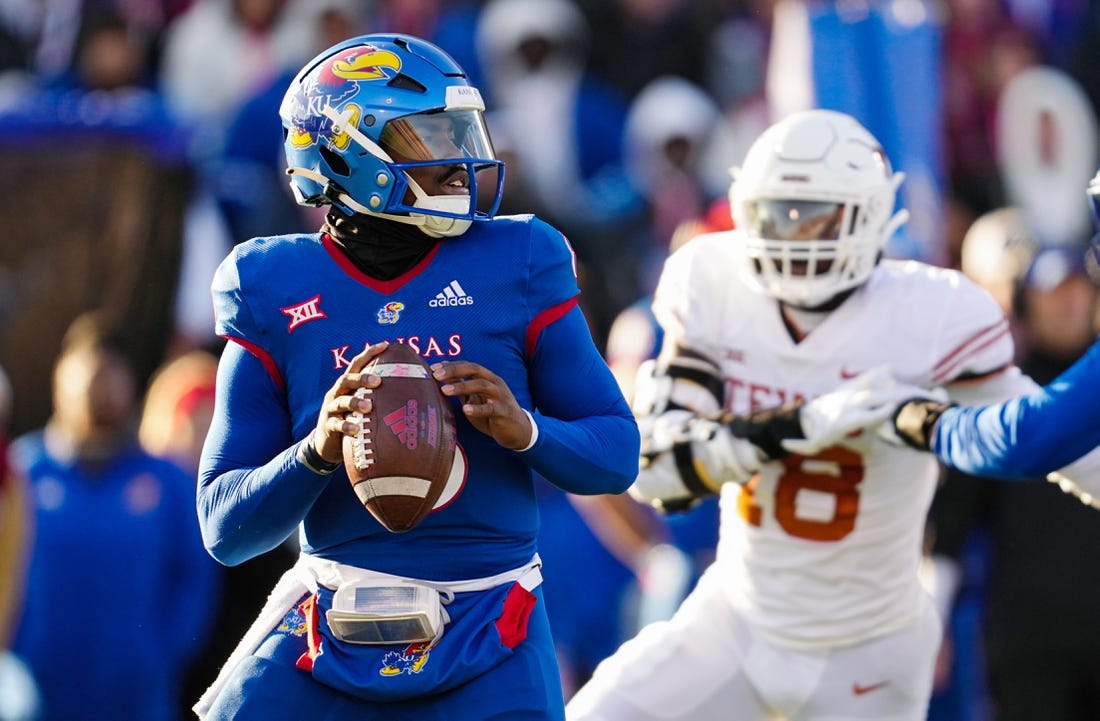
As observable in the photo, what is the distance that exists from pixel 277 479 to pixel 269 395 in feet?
0.82

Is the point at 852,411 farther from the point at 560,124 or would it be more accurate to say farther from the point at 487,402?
the point at 560,124

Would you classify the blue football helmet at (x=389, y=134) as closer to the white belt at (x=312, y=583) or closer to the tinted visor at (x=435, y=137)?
the tinted visor at (x=435, y=137)

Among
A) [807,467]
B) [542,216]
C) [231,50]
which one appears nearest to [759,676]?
[807,467]

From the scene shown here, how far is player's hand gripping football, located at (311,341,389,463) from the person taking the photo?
3.85 metres

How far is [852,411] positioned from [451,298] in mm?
1386

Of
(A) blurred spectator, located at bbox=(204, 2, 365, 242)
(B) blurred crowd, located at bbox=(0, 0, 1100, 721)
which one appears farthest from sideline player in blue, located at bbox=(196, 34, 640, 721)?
(A) blurred spectator, located at bbox=(204, 2, 365, 242)

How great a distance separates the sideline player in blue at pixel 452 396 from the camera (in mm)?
4043

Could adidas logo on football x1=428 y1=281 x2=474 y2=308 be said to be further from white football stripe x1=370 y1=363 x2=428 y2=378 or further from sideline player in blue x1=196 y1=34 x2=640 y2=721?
white football stripe x1=370 y1=363 x2=428 y2=378

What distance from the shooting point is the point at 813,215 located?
17.6 ft

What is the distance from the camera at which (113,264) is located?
920 cm

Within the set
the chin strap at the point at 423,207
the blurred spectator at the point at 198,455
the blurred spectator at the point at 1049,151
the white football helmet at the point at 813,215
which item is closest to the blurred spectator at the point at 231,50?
the blurred spectator at the point at 198,455

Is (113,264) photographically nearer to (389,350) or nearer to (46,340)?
(46,340)

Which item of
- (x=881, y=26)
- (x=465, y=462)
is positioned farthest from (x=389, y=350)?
(x=881, y=26)

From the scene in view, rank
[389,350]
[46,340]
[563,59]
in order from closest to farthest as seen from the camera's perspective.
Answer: [389,350] < [46,340] < [563,59]
